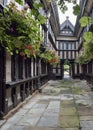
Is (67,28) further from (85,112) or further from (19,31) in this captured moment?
(19,31)

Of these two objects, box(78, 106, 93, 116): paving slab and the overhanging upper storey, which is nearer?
box(78, 106, 93, 116): paving slab

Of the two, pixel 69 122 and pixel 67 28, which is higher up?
pixel 67 28

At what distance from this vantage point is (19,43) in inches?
137

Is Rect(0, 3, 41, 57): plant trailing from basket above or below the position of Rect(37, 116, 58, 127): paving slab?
above

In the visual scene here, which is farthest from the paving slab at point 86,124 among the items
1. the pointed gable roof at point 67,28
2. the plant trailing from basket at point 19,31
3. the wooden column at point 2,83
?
the pointed gable roof at point 67,28

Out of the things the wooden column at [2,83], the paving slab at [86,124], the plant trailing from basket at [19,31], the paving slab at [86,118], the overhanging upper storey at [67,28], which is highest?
the overhanging upper storey at [67,28]

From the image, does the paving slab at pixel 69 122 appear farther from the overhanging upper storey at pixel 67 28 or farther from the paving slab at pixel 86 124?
the overhanging upper storey at pixel 67 28

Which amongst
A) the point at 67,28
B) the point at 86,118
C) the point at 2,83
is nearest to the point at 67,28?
the point at 67,28

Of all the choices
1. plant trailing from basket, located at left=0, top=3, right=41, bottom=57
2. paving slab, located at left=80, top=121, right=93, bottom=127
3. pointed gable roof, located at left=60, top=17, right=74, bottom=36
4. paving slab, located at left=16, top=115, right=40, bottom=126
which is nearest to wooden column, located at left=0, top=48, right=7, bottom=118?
paving slab, located at left=16, top=115, right=40, bottom=126

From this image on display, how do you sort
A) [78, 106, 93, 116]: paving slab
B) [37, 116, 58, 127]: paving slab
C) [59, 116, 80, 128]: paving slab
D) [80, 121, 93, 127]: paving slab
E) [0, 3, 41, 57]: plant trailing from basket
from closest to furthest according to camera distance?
[0, 3, 41, 57]: plant trailing from basket < [80, 121, 93, 127]: paving slab < [59, 116, 80, 128]: paving slab < [37, 116, 58, 127]: paving slab < [78, 106, 93, 116]: paving slab

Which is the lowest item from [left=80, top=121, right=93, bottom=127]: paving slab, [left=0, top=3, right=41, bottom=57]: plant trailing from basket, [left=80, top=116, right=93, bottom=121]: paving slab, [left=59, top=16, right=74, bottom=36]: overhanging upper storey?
[left=80, top=121, right=93, bottom=127]: paving slab

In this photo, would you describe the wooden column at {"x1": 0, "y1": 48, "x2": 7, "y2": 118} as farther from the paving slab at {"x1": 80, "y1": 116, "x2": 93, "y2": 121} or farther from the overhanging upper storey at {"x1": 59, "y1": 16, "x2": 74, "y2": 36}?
the overhanging upper storey at {"x1": 59, "y1": 16, "x2": 74, "y2": 36}

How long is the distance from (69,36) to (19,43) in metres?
35.1

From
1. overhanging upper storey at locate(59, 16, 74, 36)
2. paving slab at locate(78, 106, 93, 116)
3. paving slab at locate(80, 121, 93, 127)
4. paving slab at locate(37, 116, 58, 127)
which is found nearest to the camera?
paving slab at locate(80, 121, 93, 127)
